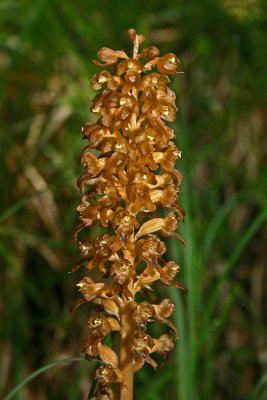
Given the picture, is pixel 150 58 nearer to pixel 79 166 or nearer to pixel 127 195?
pixel 127 195

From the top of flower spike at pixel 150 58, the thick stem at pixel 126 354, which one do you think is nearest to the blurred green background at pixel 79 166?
the top of flower spike at pixel 150 58

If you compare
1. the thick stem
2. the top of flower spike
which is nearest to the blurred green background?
the top of flower spike

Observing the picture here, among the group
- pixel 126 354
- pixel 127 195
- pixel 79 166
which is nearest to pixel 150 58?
pixel 127 195

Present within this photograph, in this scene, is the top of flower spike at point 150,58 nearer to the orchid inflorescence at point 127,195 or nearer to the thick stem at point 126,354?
the orchid inflorescence at point 127,195

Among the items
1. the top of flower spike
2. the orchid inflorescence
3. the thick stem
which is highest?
the top of flower spike

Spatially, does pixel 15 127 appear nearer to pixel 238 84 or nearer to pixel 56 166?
pixel 56 166

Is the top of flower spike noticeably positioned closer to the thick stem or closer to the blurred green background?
the thick stem
